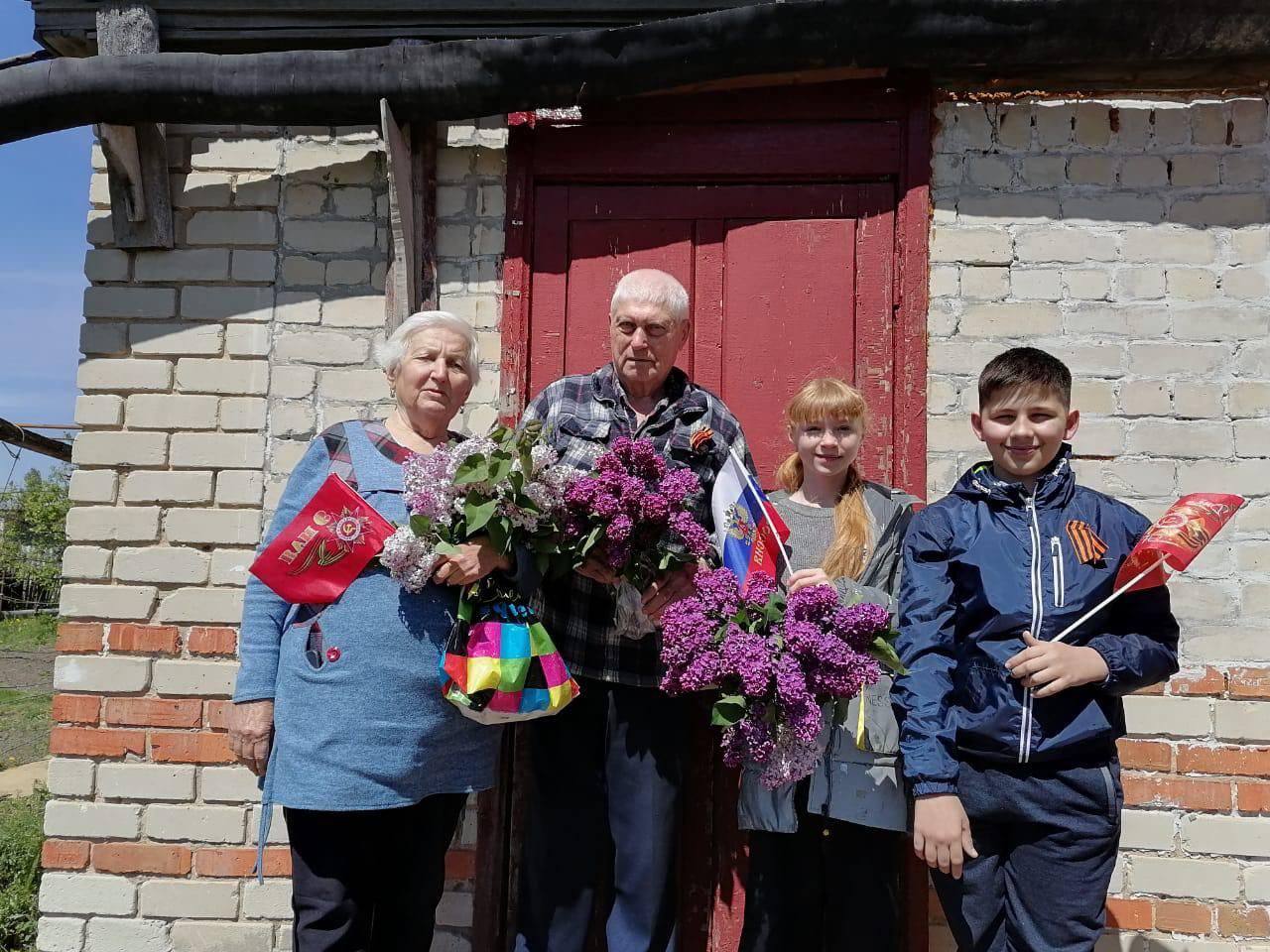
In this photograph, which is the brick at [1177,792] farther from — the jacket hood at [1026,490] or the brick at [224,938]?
the brick at [224,938]

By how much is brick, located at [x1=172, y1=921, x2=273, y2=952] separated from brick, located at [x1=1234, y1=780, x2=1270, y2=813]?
123 inches

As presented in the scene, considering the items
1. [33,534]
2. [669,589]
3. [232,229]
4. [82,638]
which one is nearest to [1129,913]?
[669,589]

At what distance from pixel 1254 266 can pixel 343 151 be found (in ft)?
10.2

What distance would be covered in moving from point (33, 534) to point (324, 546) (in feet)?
81.0

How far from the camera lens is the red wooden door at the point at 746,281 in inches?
128

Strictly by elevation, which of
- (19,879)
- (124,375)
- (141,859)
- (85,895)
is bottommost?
(19,879)

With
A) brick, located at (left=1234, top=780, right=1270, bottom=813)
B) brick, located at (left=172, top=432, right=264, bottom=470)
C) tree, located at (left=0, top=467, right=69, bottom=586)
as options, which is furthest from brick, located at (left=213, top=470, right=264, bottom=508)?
tree, located at (left=0, top=467, right=69, bottom=586)

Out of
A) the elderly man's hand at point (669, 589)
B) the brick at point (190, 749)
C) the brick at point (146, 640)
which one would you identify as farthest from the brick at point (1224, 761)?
the brick at point (146, 640)

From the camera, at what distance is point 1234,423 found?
10.1ft

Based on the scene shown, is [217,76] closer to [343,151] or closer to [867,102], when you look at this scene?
[343,151]

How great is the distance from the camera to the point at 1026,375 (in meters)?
2.36

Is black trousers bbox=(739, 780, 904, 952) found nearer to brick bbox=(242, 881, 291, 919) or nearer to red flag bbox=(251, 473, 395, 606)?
red flag bbox=(251, 473, 395, 606)

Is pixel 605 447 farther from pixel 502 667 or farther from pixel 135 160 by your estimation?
pixel 135 160

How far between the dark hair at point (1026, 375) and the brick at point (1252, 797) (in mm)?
1503
